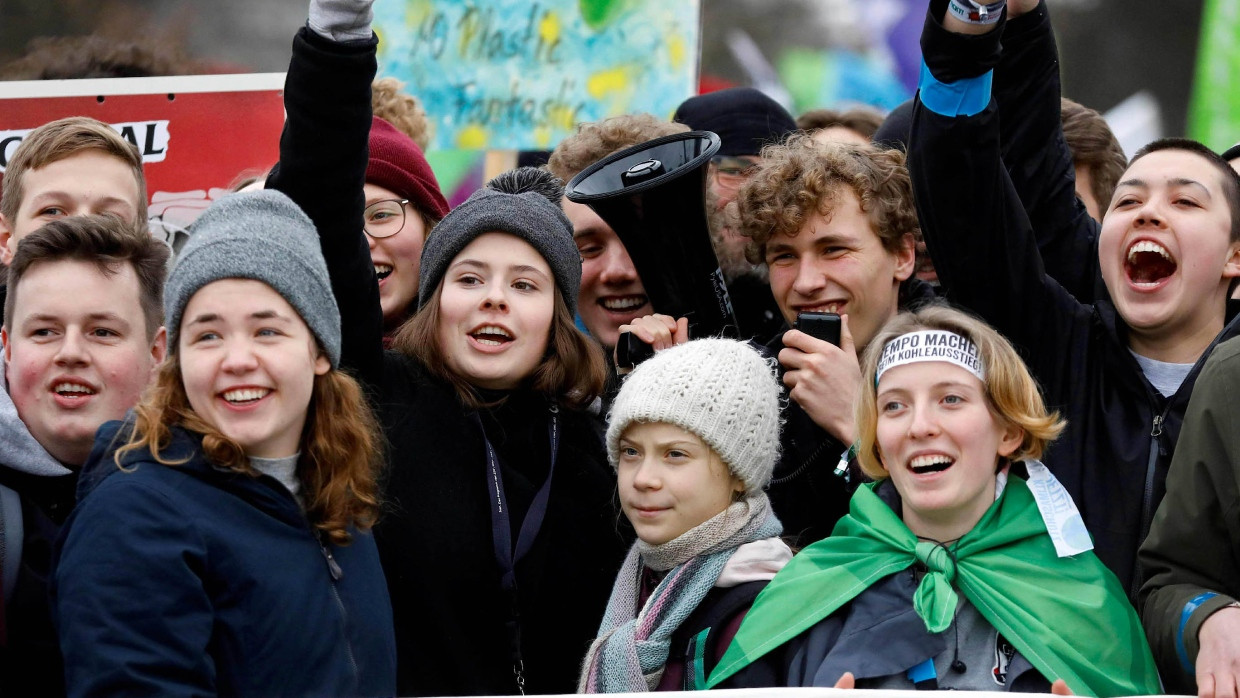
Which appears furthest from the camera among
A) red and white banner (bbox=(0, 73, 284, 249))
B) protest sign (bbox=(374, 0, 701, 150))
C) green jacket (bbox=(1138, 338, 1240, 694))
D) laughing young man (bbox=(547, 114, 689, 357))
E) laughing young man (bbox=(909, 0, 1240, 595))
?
protest sign (bbox=(374, 0, 701, 150))

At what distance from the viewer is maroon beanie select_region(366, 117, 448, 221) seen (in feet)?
14.0

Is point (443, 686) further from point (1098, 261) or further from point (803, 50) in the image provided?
point (803, 50)

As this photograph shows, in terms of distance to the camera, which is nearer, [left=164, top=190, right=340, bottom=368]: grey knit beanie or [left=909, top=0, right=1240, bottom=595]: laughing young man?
[left=164, top=190, right=340, bottom=368]: grey knit beanie

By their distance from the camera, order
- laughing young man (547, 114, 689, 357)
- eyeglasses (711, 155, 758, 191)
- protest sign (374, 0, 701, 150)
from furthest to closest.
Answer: protest sign (374, 0, 701, 150)
eyeglasses (711, 155, 758, 191)
laughing young man (547, 114, 689, 357)

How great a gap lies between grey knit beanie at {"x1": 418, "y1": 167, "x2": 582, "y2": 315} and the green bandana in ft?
3.38

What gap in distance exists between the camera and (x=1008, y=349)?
3.42m

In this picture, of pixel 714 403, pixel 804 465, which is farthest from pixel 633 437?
pixel 804 465

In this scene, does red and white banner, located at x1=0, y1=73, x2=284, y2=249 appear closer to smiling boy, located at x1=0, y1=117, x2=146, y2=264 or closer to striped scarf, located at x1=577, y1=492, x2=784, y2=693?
smiling boy, located at x1=0, y1=117, x2=146, y2=264

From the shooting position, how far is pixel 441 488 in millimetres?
3529

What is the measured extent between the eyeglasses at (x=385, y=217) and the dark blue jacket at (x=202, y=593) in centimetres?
145

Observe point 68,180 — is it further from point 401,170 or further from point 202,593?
point 202,593

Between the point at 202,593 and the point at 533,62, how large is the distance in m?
4.01

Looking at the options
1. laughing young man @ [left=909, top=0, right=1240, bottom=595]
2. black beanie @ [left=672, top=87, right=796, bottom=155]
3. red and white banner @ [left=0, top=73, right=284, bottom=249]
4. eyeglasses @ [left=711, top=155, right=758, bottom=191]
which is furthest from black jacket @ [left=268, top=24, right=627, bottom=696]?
red and white banner @ [left=0, top=73, right=284, bottom=249]

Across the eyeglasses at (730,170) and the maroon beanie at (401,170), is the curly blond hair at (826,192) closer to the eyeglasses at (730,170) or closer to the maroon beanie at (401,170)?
the eyeglasses at (730,170)
